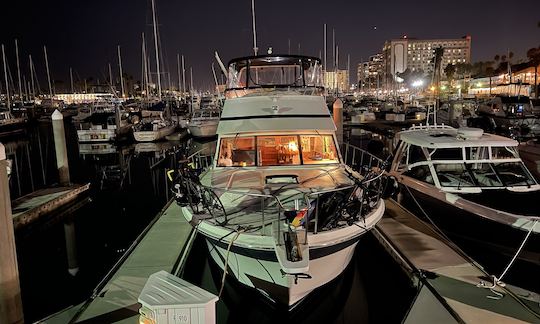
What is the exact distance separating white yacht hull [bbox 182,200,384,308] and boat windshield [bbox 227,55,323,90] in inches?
210

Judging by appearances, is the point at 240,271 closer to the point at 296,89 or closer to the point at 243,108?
the point at 243,108

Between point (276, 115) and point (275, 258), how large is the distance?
4.11 m

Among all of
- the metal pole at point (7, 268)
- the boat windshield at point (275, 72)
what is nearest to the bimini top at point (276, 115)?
the boat windshield at point (275, 72)

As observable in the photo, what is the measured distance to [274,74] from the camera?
12148 mm

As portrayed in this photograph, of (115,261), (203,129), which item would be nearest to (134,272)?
(115,261)

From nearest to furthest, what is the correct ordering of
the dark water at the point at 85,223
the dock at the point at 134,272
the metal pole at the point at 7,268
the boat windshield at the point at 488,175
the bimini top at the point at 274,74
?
the metal pole at the point at 7,268, the dock at the point at 134,272, the dark water at the point at 85,223, the boat windshield at the point at 488,175, the bimini top at the point at 274,74

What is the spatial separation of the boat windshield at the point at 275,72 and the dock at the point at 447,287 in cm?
503

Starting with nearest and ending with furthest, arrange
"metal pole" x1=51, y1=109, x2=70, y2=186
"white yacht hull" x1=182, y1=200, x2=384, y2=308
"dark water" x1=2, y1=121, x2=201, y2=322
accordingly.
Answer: "white yacht hull" x1=182, y1=200, x2=384, y2=308, "dark water" x1=2, y1=121, x2=201, y2=322, "metal pole" x1=51, y1=109, x2=70, y2=186

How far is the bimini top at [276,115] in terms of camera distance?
9.46 metres

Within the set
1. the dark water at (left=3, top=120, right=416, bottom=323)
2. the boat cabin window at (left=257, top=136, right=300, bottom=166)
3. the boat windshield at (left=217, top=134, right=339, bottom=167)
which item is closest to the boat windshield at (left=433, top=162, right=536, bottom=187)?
the dark water at (left=3, top=120, right=416, bottom=323)

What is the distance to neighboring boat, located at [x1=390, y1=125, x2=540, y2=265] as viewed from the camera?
8.31 m

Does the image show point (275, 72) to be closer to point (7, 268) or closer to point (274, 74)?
point (274, 74)

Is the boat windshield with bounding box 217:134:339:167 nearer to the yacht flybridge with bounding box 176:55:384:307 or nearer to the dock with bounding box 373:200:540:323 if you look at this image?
the yacht flybridge with bounding box 176:55:384:307

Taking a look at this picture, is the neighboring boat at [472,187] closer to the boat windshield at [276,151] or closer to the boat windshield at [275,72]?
the boat windshield at [276,151]
